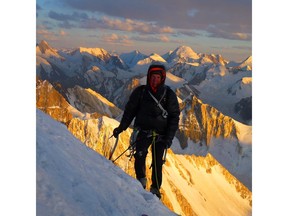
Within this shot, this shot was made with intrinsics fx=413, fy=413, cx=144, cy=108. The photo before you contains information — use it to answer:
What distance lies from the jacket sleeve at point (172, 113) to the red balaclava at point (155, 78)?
26cm

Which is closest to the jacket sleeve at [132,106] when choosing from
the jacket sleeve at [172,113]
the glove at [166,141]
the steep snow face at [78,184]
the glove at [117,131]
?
the glove at [117,131]

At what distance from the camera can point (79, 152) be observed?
757cm

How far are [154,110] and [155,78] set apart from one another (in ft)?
2.02

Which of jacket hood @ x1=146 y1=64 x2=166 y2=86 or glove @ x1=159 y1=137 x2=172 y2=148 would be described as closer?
jacket hood @ x1=146 y1=64 x2=166 y2=86

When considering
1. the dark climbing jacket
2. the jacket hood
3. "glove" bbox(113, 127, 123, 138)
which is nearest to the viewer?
the jacket hood

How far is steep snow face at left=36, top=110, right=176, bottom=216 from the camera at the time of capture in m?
5.93

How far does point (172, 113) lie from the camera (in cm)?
789

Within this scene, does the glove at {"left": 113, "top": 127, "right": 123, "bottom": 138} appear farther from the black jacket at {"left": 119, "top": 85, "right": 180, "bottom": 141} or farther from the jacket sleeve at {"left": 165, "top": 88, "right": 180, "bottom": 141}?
the jacket sleeve at {"left": 165, "top": 88, "right": 180, "bottom": 141}

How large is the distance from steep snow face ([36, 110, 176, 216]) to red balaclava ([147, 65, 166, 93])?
1741 mm

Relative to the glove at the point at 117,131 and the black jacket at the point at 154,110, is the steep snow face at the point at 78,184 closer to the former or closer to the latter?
the glove at the point at 117,131

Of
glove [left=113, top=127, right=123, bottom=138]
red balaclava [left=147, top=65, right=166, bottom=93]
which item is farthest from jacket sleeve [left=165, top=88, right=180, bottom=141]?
glove [left=113, top=127, right=123, bottom=138]

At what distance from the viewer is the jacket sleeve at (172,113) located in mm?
7867

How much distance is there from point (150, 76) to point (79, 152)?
6.33 feet

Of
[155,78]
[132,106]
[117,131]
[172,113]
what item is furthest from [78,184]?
[155,78]
